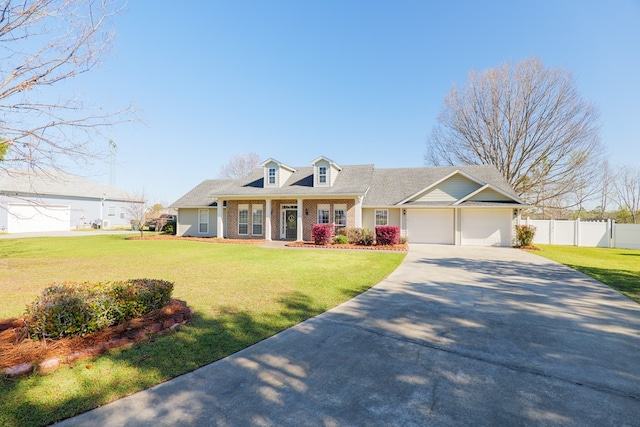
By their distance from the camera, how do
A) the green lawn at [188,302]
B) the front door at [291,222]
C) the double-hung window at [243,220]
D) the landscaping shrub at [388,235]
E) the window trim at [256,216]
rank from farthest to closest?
the double-hung window at [243,220]
the window trim at [256,216]
the front door at [291,222]
the landscaping shrub at [388,235]
the green lawn at [188,302]

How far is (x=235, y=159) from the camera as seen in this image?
150 ft

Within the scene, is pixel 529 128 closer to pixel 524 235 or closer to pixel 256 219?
pixel 524 235

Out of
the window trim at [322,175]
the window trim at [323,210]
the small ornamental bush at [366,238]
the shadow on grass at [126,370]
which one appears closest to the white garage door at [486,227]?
the small ornamental bush at [366,238]

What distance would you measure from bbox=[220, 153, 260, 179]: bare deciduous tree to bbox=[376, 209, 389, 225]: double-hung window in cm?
2913

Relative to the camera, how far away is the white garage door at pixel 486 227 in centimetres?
1769

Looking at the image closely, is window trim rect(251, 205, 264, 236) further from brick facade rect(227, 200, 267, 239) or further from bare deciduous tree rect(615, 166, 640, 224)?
bare deciduous tree rect(615, 166, 640, 224)

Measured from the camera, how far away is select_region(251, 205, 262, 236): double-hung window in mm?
21250

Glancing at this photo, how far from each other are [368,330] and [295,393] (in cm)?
198

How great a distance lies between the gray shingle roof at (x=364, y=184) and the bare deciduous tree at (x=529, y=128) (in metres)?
7.11

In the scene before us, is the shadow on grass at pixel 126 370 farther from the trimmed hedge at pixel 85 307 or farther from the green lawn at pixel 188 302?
the trimmed hedge at pixel 85 307

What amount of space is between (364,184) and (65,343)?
17952 mm

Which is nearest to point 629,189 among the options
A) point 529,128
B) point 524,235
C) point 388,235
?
point 529,128

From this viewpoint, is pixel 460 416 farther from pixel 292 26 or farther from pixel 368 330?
pixel 292 26

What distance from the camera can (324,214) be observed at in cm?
1953
